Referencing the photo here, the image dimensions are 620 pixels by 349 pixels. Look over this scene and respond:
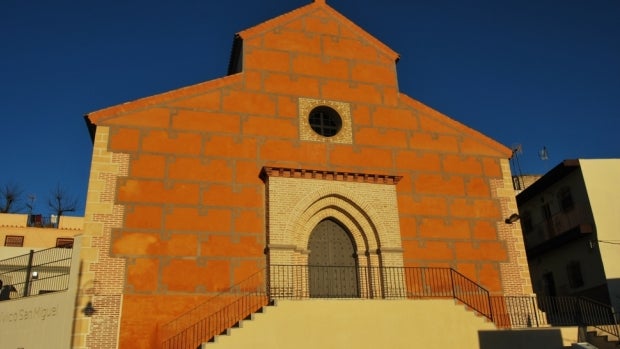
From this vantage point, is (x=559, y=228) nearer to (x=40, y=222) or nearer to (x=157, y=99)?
(x=157, y=99)

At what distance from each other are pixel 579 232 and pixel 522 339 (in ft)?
28.3

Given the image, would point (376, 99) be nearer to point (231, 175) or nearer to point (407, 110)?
point (407, 110)

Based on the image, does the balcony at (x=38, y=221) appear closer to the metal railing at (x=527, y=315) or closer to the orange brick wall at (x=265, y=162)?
the orange brick wall at (x=265, y=162)

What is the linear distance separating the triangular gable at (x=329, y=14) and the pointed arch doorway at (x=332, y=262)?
665 centimetres

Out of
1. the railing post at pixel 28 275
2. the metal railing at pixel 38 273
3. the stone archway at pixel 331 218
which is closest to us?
the stone archway at pixel 331 218

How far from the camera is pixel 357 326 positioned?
13531 mm

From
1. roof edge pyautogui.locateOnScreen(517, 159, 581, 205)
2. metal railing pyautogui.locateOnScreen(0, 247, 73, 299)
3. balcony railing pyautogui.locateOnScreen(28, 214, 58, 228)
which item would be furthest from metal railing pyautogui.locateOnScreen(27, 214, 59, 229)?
roof edge pyautogui.locateOnScreen(517, 159, 581, 205)

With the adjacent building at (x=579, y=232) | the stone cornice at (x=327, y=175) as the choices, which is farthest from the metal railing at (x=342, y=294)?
the adjacent building at (x=579, y=232)

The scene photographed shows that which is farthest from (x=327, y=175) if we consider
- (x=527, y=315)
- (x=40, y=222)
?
(x=40, y=222)

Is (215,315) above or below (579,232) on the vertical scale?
below

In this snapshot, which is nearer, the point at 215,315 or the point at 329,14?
the point at 215,315

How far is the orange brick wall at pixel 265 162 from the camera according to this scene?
14.8m

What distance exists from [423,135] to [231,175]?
6.44 m

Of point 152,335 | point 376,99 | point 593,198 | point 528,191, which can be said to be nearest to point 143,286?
point 152,335
